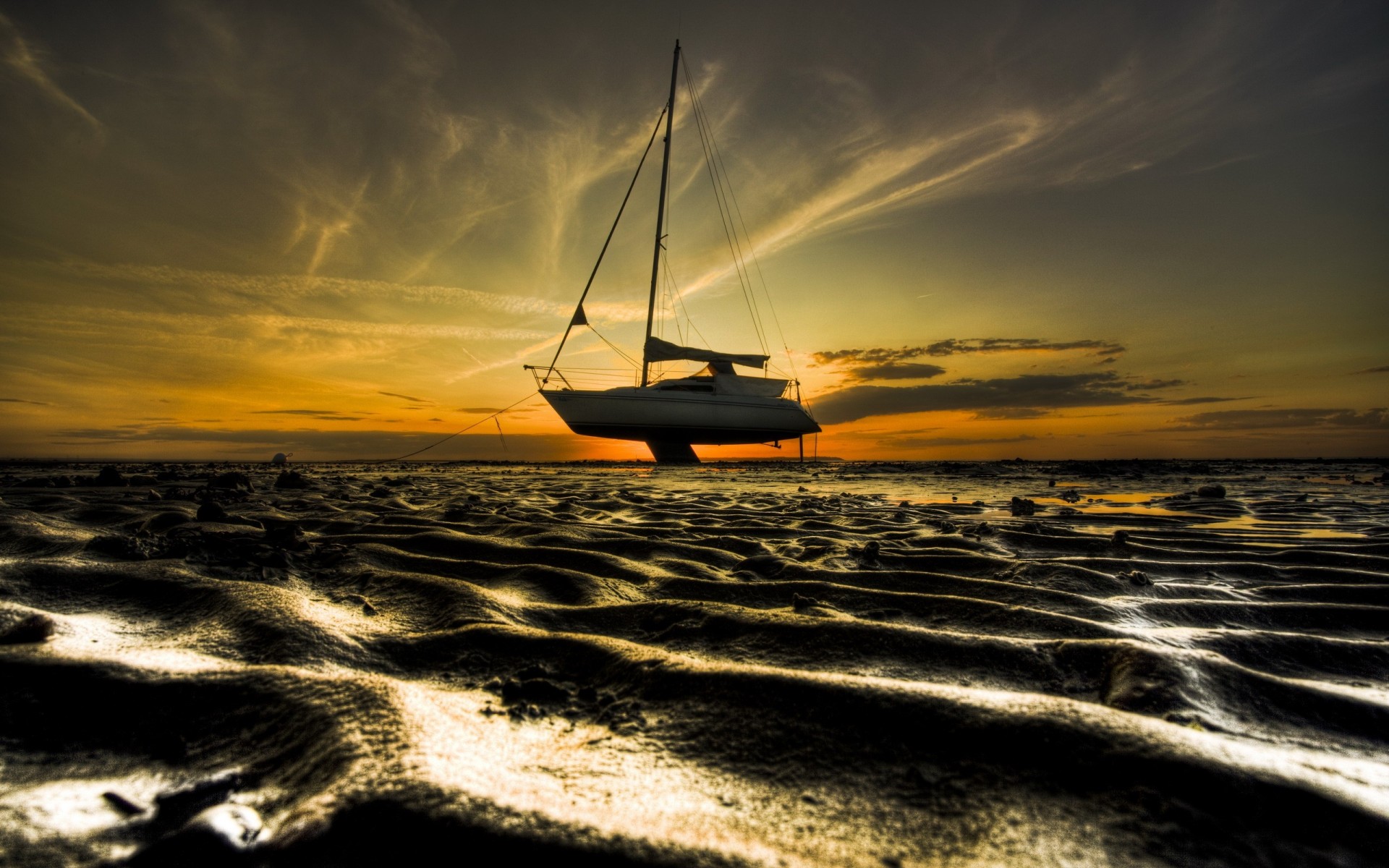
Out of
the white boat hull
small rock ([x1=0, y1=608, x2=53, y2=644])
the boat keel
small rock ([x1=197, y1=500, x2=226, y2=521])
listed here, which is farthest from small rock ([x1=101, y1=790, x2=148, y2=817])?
the boat keel

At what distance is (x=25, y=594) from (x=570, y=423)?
17.1m

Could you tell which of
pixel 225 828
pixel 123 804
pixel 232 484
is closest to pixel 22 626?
pixel 123 804

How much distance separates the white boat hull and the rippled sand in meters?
15.8

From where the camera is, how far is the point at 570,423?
725 inches

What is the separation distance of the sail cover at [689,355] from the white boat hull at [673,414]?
1450 millimetres

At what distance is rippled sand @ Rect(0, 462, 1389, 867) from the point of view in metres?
0.67

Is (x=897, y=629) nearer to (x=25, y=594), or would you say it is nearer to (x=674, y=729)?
(x=674, y=729)

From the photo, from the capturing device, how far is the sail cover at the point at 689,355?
19.8 metres

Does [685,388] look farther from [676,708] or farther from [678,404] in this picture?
[676,708]

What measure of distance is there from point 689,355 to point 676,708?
64.7 feet

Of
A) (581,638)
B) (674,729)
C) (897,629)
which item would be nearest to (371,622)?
(581,638)

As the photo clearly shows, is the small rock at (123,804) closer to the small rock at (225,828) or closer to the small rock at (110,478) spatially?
the small rock at (225,828)

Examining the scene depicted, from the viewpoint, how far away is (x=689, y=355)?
67.1ft

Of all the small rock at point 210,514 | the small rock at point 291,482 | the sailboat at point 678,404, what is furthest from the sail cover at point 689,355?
the small rock at point 210,514
